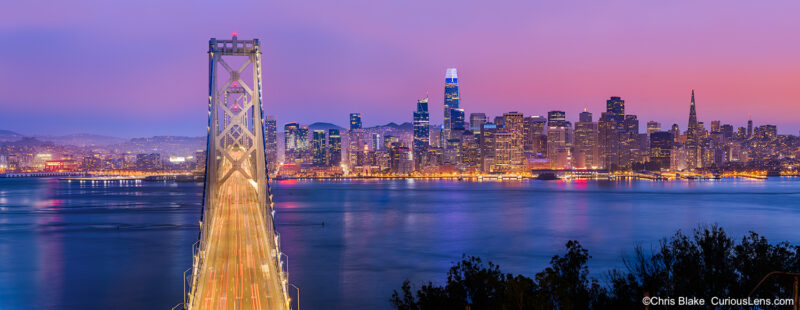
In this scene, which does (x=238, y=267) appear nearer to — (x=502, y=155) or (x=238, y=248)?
(x=238, y=248)

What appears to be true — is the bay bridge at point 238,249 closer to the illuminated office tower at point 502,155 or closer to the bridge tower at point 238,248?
the bridge tower at point 238,248

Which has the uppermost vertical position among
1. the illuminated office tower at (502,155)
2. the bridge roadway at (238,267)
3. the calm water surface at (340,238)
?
the illuminated office tower at (502,155)

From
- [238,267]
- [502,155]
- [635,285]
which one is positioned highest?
[502,155]

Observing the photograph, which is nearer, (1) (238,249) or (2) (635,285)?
(2) (635,285)

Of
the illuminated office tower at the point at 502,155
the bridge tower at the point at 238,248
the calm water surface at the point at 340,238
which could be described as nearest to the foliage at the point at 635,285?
the bridge tower at the point at 238,248

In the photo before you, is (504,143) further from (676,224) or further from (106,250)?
(106,250)

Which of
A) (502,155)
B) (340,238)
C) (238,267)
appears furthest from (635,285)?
(502,155)

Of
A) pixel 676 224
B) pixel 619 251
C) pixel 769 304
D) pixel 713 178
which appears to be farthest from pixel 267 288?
pixel 713 178
